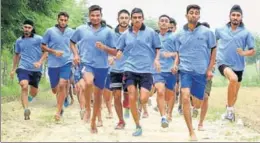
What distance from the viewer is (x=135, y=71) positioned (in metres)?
11.1

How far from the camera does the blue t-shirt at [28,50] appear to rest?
14281 millimetres

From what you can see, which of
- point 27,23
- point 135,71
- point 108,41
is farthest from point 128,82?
point 27,23

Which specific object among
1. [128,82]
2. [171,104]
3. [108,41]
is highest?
[108,41]

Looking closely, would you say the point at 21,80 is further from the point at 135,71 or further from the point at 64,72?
the point at 135,71

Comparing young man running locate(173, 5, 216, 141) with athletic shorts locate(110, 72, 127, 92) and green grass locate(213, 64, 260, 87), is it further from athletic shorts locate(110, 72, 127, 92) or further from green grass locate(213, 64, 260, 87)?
green grass locate(213, 64, 260, 87)

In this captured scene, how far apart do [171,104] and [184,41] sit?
3.53 m

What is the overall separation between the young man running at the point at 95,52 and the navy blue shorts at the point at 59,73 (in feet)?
7.81

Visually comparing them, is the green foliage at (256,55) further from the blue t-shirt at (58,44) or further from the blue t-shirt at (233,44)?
the blue t-shirt at (58,44)

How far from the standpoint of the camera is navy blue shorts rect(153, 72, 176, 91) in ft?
43.2

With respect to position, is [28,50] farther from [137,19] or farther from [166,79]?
[137,19]

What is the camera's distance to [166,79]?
45.5ft

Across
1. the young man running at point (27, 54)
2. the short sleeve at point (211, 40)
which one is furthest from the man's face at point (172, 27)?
the short sleeve at point (211, 40)

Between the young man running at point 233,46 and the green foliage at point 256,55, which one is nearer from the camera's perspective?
the young man running at point 233,46

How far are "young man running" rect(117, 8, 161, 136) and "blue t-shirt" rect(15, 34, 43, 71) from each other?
3649mm
